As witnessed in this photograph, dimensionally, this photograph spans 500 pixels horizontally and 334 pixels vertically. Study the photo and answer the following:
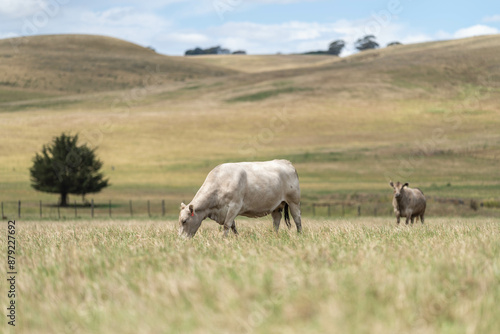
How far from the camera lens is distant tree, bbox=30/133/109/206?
4909cm

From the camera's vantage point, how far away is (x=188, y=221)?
13.4 metres

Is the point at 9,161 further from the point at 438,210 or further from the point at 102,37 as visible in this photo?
the point at 102,37

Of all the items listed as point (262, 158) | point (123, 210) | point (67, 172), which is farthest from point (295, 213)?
point (262, 158)

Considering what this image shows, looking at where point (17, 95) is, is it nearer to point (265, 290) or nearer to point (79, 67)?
point (79, 67)

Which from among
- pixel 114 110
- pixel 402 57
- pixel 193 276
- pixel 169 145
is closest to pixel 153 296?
pixel 193 276

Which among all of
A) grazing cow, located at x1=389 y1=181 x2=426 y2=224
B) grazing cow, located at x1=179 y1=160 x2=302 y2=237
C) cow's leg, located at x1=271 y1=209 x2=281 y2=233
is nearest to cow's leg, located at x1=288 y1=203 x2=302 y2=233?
grazing cow, located at x1=179 y1=160 x2=302 y2=237

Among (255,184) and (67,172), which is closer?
(255,184)

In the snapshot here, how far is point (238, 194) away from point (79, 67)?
5784 inches

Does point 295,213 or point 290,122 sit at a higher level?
point 290,122

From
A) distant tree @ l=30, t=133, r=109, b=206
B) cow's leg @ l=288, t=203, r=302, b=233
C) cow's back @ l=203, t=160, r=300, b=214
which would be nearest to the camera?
cow's back @ l=203, t=160, r=300, b=214

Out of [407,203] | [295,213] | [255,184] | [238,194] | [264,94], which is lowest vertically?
[407,203]

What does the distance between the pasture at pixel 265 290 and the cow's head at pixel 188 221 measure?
344 cm

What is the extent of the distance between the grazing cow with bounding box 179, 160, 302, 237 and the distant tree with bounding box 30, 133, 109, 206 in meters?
35.5

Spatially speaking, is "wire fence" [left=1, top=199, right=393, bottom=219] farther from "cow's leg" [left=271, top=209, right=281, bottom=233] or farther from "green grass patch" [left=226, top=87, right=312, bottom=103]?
"green grass patch" [left=226, top=87, right=312, bottom=103]
